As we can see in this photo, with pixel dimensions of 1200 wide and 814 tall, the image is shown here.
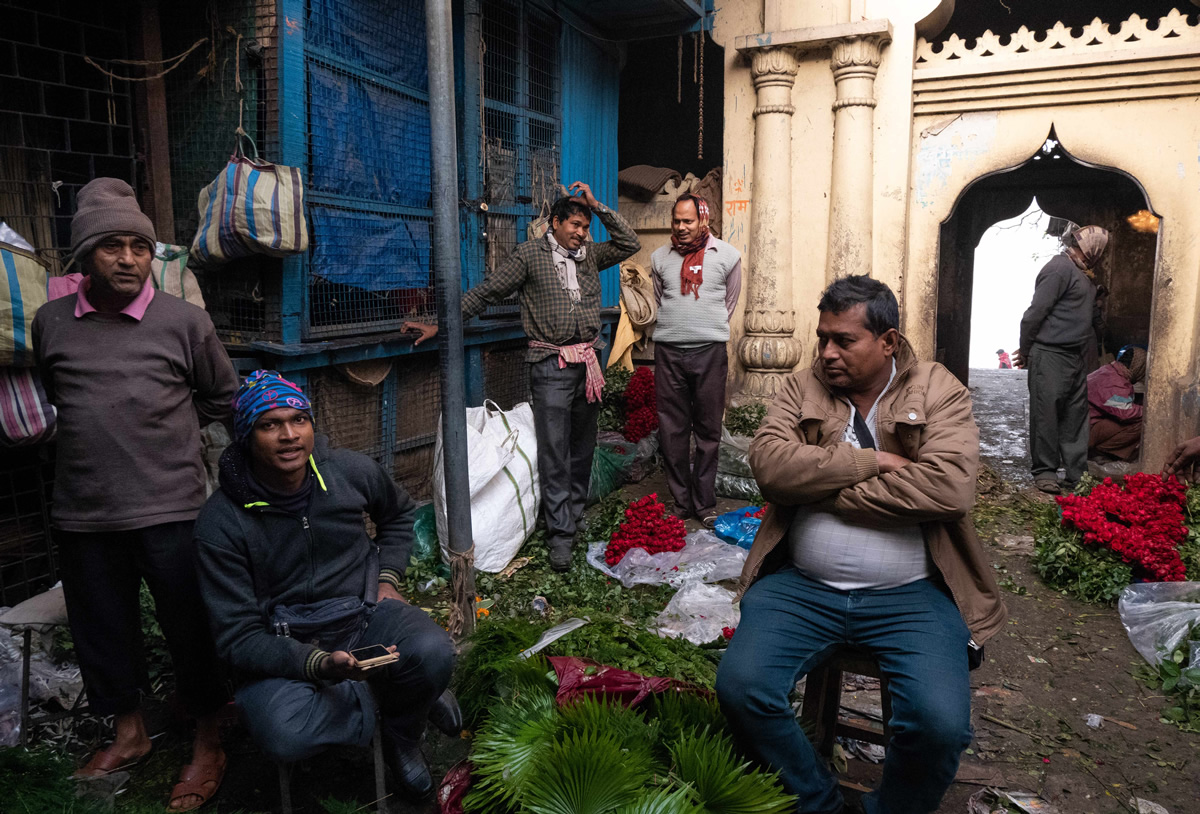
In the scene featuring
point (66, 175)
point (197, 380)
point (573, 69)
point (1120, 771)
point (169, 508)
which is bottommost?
point (1120, 771)

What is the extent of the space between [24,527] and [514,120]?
433 cm

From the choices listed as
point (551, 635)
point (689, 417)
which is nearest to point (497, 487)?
point (689, 417)

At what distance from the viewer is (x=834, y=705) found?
3078mm

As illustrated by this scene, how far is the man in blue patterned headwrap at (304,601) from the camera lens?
8.85ft

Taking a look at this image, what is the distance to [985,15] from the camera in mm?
10164

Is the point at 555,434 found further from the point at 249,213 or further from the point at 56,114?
the point at 56,114

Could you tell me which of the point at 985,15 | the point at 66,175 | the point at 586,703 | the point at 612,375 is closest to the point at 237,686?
the point at 586,703

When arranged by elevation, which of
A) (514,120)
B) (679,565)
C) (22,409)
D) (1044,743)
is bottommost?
(1044,743)

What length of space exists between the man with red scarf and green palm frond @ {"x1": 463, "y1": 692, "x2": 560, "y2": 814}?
337 centimetres

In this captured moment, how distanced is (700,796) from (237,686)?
5.11 ft

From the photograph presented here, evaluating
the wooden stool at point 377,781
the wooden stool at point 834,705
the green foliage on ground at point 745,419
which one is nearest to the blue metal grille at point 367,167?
the wooden stool at point 377,781

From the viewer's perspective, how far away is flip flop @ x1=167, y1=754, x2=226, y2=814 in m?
3.04

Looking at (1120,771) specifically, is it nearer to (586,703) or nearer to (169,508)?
(586,703)

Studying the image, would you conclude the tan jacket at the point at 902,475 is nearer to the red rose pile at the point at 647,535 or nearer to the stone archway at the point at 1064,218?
the red rose pile at the point at 647,535
